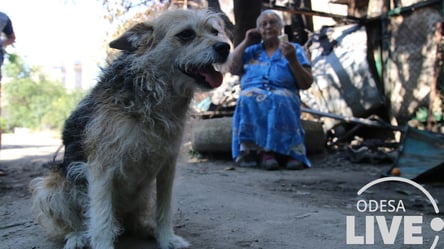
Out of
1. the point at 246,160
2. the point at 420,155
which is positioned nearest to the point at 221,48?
the point at 420,155

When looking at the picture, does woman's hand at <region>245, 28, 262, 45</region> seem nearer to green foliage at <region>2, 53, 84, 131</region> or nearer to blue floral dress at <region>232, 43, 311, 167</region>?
blue floral dress at <region>232, 43, 311, 167</region>

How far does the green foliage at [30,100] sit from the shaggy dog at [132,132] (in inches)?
1209

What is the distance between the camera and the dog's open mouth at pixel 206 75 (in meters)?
2.55

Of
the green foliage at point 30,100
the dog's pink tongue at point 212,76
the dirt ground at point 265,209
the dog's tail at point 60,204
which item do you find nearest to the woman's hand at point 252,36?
the dirt ground at point 265,209

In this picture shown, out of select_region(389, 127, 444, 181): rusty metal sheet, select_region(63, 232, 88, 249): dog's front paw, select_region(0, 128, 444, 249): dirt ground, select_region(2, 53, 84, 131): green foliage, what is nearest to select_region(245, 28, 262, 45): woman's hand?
select_region(0, 128, 444, 249): dirt ground

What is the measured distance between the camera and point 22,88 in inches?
1382

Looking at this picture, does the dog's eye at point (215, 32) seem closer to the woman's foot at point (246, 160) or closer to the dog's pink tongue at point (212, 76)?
the dog's pink tongue at point (212, 76)

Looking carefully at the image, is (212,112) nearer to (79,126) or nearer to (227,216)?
(227,216)

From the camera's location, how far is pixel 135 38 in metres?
2.64

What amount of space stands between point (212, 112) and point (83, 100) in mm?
5432

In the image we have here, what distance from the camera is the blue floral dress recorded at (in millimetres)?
6078

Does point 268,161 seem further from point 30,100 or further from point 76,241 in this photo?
point 30,100

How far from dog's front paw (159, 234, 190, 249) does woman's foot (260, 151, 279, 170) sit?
3445 mm

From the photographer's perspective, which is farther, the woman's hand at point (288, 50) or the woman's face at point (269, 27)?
the woman's face at point (269, 27)
